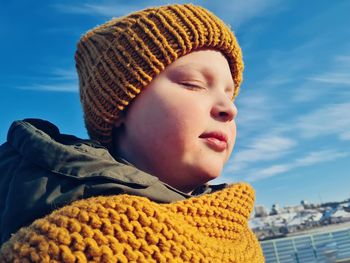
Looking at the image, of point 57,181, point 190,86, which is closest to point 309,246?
point 190,86

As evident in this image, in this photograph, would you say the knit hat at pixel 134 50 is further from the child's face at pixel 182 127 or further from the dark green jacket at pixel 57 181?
the dark green jacket at pixel 57 181

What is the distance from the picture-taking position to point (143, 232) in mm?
613

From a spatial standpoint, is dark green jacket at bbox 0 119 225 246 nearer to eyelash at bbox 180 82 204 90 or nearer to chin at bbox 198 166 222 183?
chin at bbox 198 166 222 183

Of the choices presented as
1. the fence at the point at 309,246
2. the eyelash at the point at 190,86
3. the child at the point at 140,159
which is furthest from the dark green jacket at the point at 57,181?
the fence at the point at 309,246

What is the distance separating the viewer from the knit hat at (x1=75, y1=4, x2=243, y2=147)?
3.23ft

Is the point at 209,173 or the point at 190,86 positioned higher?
the point at 190,86

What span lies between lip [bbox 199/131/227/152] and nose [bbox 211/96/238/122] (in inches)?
1.7

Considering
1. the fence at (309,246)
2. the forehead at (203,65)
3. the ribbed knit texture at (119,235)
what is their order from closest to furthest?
the ribbed knit texture at (119,235)
the forehead at (203,65)
the fence at (309,246)

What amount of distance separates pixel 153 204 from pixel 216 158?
0.26 m

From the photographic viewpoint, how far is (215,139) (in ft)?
2.89

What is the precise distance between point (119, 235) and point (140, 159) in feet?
0.99

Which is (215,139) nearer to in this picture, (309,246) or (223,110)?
(223,110)

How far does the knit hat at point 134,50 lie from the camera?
0.98 meters

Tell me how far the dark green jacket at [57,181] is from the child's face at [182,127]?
93 millimetres
